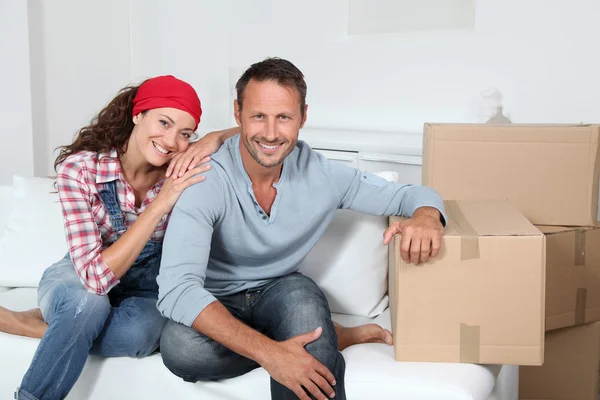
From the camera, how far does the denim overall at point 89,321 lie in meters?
1.72

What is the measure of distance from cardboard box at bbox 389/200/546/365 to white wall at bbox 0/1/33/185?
7.19 ft

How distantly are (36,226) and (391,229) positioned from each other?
3.64 ft

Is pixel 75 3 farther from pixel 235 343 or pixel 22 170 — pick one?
pixel 235 343

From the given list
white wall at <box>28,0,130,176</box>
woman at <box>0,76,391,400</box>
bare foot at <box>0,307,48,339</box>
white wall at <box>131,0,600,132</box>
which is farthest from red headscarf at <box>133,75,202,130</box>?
white wall at <box>28,0,130,176</box>

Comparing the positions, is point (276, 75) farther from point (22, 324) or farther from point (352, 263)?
point (22, 324)

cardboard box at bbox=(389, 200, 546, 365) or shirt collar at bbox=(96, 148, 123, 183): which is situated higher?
shirt collar at bbox=(96, 148, 123, 183)

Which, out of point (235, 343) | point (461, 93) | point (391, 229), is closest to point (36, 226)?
point (235, 343)

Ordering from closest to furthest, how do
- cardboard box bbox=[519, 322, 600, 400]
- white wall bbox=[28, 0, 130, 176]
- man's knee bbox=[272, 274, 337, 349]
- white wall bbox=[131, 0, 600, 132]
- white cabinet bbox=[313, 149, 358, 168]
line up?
1. man's knee bbox=[272, 274, 337, 349]
2. cardboard box bbox=[519, 322, 600, 400]
3. white wall bbox=[131, 0, 600, 132]
4. white cabinet bbox=[313, 149, 358, 168]
5. white wall bbox=[28, 0, 130, 176]

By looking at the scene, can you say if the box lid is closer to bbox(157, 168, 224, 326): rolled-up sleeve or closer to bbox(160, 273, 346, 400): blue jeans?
bbox(160, 273, 346, 400): blue jeans

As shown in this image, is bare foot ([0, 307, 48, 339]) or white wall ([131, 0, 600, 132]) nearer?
bare foot ([0, 307, 48, 339])

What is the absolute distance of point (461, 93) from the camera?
3.19 metres

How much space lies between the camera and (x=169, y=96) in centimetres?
184

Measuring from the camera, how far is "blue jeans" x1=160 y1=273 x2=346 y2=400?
5.30 ft

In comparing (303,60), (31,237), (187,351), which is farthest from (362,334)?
(303,60)
